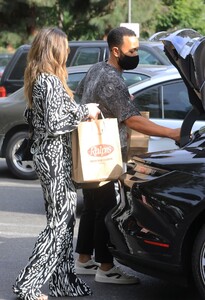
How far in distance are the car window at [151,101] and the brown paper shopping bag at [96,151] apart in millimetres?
3376

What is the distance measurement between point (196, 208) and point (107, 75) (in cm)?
138

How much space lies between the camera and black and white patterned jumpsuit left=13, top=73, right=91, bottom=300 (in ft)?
17.7

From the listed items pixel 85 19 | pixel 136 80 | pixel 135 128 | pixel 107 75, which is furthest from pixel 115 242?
pixel 85 19

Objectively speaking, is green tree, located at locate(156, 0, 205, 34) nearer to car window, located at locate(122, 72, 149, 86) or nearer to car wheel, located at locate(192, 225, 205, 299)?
car window, located at locate(122, 72, 149, 86)

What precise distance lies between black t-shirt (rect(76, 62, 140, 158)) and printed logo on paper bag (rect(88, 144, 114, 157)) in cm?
42

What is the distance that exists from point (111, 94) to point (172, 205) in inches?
44.4

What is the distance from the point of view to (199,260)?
5086mm

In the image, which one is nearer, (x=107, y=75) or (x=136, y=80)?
(x=107, y=75)

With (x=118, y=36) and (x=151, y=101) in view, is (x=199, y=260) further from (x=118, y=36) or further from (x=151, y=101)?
(x=151, y=101)

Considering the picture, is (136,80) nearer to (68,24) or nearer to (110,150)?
(110,150)

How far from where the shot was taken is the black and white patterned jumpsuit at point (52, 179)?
213 inches

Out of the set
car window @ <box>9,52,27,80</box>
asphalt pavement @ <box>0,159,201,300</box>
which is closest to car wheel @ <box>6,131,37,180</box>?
asphalt pavement @ <box>0,159,201,300</box>

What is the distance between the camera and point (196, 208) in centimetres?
503

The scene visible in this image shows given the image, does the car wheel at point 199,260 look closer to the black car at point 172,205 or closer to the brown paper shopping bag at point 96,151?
the black car at point 172,205
